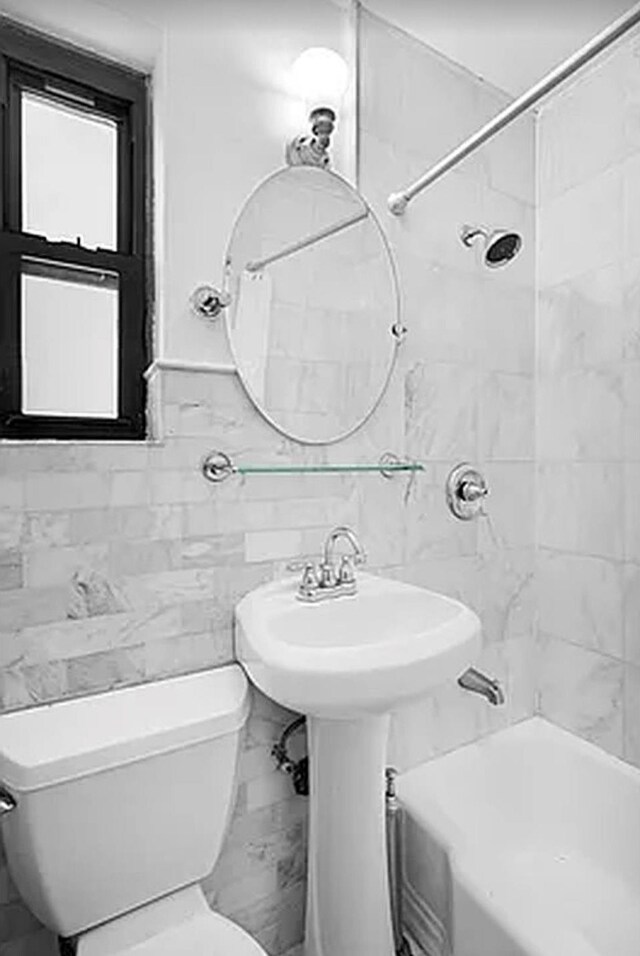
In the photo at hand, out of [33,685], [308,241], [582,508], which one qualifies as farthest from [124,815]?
[582,508]

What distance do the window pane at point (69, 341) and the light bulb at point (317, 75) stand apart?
2.14ft

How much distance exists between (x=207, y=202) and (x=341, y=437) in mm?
586

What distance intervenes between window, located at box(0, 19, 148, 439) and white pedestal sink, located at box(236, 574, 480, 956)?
50 centimetres

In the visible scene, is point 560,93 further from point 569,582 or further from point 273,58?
point 569,582

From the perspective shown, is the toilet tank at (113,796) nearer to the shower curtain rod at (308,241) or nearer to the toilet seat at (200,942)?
the toilet seat at (200,942)

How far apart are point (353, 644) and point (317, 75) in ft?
4.20

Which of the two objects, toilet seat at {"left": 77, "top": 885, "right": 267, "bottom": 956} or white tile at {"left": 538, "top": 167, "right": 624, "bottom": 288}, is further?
white tile at {"left": 538, "top": 167, "right": 624, "bottom": 288}

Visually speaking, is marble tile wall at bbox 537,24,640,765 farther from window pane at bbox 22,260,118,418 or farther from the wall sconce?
window pane at bbox 22,260,118,418

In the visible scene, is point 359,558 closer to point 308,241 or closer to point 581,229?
point 308,241

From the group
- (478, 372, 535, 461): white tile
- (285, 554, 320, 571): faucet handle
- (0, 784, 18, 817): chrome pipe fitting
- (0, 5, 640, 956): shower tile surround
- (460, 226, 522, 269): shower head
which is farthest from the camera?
(478, 372, 535, 461): white tile

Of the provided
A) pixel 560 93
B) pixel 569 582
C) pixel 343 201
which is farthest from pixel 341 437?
pixel 560 93

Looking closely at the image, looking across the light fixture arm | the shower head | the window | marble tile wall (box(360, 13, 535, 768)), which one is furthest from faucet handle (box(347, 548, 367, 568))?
the light fixture arm

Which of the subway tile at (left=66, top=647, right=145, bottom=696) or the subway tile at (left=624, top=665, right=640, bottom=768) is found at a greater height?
the subway tile at (left=66, top=647, right=145, bottom=696)

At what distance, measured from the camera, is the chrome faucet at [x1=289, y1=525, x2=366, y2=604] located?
1326 millimetres
